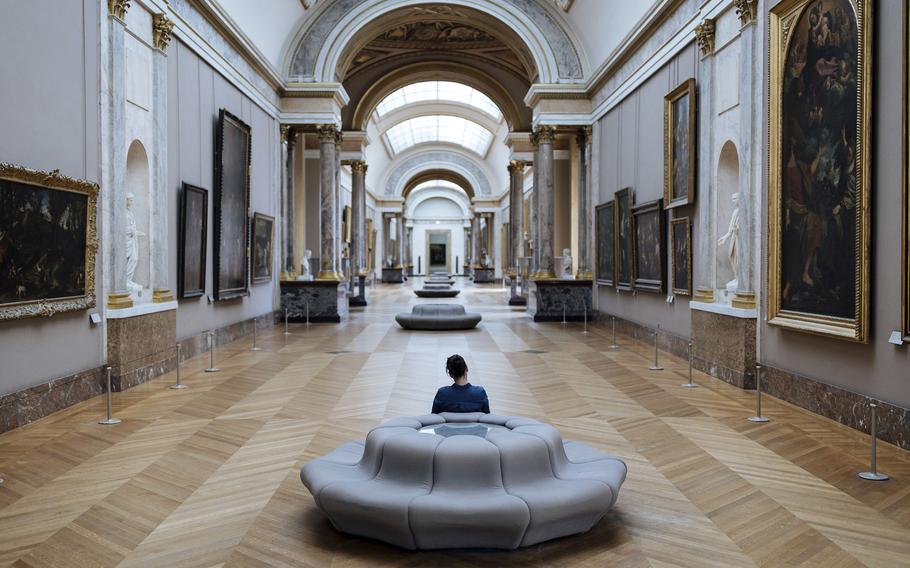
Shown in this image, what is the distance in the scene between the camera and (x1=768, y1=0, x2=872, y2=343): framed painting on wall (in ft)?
23.1

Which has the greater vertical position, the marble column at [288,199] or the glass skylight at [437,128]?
the glass skylight at [437,128]

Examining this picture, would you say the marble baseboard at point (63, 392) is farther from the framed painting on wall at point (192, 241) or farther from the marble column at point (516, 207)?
the marble column at point (516, 207)

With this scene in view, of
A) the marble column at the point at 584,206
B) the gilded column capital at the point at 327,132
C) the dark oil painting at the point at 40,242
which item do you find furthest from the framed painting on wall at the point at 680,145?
the gilded column capital at the point at 327,132

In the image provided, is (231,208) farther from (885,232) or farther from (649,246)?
(885,232)

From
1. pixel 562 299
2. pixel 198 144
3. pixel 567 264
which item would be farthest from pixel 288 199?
pixel 567 264

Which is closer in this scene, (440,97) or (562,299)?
(562,299)

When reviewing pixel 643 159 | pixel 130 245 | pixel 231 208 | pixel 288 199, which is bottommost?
pixel 130 245

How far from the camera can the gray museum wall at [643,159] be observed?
13.0 meters

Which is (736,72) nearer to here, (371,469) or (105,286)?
(371,469)

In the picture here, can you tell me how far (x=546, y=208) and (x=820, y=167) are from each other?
13191mm

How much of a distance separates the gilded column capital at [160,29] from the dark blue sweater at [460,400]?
8.28 m

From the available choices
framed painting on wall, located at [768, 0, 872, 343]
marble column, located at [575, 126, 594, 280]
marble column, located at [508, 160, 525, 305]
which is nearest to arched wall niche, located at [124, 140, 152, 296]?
framed painting on wall, located at [768, 0, 872, 343]

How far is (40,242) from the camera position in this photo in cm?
775

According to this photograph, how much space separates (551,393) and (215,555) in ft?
19.2
